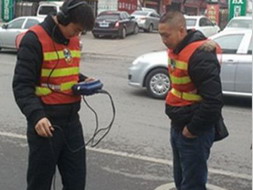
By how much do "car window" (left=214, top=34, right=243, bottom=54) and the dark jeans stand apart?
6198mm

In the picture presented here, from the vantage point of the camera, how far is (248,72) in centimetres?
877

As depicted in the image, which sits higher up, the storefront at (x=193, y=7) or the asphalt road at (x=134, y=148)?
the storefront at (x=193, y=7)

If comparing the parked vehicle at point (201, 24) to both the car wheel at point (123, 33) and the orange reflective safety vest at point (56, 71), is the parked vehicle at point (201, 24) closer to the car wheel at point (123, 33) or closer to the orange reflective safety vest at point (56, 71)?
the car wheel at point (123, 33)

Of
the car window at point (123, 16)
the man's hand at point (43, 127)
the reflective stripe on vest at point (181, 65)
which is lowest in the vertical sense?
the man's hand at point (43, 127)

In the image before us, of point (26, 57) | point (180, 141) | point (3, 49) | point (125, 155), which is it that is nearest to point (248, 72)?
point (125, 155)

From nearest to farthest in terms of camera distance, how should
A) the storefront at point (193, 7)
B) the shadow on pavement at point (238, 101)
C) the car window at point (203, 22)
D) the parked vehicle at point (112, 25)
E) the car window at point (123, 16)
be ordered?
1. the shadow on pavement at point (238, 101)
2. the car window at point (203, 22)
3. the parked vehicle at point (112, 25)
4. the car window at point (123, 16)
5. the storefront at point (193, 7)

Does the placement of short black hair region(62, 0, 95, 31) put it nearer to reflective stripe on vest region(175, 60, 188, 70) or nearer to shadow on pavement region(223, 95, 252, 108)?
reflective stripe on vest region(175, 60, 188, 70)

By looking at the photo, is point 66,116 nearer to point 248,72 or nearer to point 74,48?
point 74,48

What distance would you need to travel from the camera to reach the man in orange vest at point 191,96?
3133 mm

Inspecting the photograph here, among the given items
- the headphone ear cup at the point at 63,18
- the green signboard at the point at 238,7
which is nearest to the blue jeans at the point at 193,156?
the headphone ear cup at the point at 63,18

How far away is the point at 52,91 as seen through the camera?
315 centimetres

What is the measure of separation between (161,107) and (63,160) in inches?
219

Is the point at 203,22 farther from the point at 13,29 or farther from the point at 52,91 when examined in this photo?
the point at 52,91

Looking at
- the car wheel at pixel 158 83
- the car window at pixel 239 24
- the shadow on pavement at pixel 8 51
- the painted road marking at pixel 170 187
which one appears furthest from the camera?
the car window at pixel 239 24
